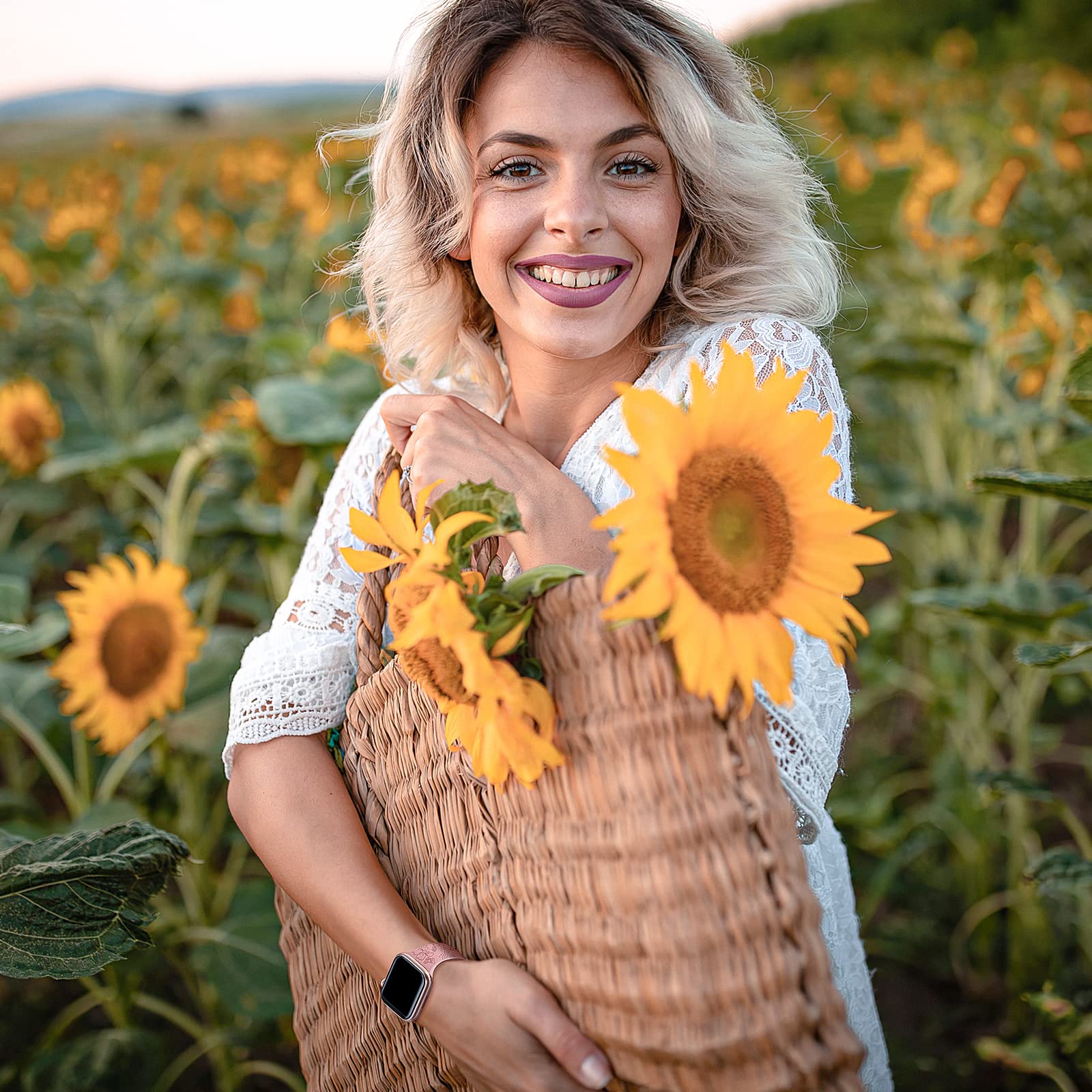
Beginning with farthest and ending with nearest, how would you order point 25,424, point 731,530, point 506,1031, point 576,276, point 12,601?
point 25,424, point 12,601, point 576,276, point 506,1031, point 731,530

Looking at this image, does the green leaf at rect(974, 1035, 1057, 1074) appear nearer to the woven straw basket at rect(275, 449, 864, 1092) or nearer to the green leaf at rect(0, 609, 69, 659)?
the woven straw basket at rect(275, 449, 864, 1092)

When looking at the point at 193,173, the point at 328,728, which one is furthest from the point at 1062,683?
the point at 193,173

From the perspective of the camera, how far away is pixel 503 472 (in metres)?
1.01

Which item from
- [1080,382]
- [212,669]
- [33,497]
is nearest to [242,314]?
[33,497]

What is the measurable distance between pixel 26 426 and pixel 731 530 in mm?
2108

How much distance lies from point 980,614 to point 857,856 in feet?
3.75

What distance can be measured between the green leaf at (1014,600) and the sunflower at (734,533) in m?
0.60

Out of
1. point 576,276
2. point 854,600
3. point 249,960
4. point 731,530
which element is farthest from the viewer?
point 854,600

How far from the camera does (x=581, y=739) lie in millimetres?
717

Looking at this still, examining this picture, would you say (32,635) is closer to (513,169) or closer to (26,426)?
(513,169)

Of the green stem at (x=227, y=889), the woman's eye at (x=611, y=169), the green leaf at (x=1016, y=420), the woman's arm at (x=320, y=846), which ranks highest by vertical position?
the woman's eye at (x=611, y=169)

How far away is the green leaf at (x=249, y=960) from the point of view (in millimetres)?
1430

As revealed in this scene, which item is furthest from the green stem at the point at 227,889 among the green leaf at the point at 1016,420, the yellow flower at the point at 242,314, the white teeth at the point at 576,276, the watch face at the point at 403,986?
the yellow flower at the point at 242,314

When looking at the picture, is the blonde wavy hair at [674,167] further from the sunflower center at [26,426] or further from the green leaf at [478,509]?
the sunflower center at [26,426]
